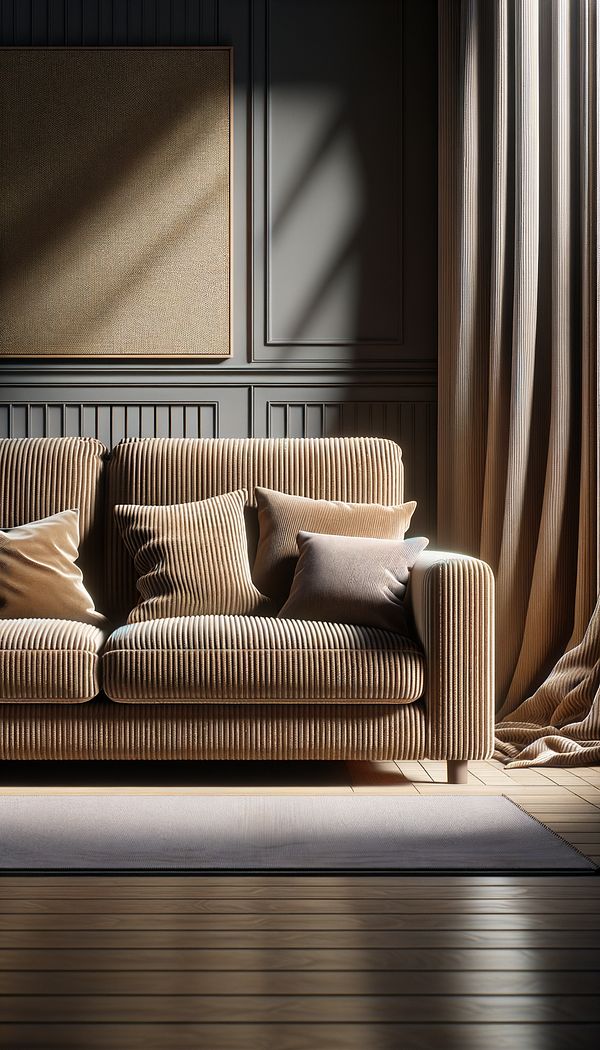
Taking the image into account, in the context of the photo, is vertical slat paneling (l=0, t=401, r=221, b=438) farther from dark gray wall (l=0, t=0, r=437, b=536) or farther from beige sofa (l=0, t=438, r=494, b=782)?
beige sofa (l=0, t=438, r=494, b=782)

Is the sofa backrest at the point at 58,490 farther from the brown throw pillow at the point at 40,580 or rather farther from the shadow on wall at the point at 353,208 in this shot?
the shadow on wall at the point at 353,208

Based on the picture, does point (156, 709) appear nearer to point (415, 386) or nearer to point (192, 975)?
point (192, 975)

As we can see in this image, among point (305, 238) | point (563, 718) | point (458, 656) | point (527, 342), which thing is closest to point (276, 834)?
point (458, 656)

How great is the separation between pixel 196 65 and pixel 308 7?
453 millimetres

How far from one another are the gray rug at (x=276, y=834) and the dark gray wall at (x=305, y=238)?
4.96ft

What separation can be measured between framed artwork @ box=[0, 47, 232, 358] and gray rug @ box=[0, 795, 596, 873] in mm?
1756

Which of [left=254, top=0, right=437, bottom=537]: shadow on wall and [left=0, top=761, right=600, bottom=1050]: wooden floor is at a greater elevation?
[left=254, top=0, right=437, bottom=537]: shadow on wall

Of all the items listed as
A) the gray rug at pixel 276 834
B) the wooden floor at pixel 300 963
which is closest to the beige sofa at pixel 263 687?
the gray rug at pixel 276 834

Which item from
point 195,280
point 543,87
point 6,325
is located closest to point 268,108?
point 195,280

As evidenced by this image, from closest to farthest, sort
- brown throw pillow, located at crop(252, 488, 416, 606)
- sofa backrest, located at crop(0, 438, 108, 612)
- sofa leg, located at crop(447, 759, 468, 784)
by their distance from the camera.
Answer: sofa leg, located at crop(447, 759, 468, 784) < brown throw pillow, located at crop(252, 488, 416, 606) < sofa backrest, located at crop(0, 438, 108, 612)

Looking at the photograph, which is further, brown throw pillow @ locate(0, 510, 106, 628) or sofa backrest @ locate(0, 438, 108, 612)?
sofa backrest @ locate(0, 438, 108, 612)

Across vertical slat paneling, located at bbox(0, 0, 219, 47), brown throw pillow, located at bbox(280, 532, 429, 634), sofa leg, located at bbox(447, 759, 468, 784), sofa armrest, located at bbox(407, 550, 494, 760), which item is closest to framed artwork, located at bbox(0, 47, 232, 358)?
vertical slat paneling, located at bbox(0, 0, 219, 47)

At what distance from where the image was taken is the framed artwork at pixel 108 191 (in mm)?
3082

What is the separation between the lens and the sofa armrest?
2.07 meters
